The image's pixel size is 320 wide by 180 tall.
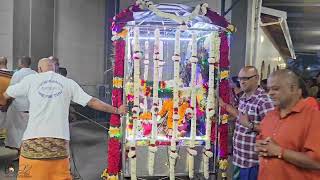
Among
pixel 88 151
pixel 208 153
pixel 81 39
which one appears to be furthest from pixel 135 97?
pixel 81 39

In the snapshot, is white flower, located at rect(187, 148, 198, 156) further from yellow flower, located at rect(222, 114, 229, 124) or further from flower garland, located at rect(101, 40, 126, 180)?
flower garland, located at rect(101, 40, 126, 180)

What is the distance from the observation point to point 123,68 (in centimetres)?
496

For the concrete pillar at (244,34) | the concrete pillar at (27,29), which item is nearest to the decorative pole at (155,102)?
the concrete pillar at (244,34)

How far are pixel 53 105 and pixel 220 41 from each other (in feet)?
7.60

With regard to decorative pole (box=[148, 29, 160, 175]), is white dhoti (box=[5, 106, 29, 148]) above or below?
below

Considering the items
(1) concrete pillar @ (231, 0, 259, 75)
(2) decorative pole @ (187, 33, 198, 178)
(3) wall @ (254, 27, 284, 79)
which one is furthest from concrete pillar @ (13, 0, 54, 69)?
(2) decorative pole @ (187, 33, 198, 178)

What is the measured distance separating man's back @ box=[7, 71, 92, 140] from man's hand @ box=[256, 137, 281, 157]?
2106mm

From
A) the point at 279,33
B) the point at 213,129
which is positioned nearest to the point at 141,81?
the point at 213,129

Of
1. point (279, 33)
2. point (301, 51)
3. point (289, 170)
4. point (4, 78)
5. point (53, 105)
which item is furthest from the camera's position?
point (301, 51)

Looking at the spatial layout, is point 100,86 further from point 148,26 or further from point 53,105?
point 53,105

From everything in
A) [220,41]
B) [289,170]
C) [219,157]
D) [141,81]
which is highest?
[220,41]

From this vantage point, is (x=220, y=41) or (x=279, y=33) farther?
(x=279, y=33)

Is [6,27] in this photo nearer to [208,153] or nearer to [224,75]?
[224,75]

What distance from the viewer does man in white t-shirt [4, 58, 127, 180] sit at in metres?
3.89
